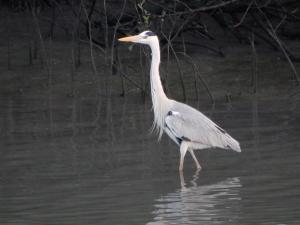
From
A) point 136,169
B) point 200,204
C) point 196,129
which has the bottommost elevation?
point 200,204

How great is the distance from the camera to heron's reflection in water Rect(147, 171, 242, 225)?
22.8ft

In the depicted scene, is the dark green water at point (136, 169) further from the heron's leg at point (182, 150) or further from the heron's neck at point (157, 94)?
the heron's neck at point (157, 94)

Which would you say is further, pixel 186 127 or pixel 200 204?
pixel 186 127

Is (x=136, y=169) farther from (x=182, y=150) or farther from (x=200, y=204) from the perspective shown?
(x=200, y=204)

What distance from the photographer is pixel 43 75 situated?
16.2 m

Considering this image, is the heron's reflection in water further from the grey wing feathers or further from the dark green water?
the grey wing feathers

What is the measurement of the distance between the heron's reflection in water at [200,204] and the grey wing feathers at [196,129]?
111cm

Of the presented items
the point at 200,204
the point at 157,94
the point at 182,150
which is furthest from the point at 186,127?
the point at 200,204

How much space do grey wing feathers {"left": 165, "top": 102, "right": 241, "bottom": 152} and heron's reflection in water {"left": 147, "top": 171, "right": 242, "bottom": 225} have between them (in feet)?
3.63

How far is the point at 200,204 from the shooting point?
7.56 meters

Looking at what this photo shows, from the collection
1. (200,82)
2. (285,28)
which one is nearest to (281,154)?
(200,82)

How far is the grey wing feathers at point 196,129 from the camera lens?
9798mm

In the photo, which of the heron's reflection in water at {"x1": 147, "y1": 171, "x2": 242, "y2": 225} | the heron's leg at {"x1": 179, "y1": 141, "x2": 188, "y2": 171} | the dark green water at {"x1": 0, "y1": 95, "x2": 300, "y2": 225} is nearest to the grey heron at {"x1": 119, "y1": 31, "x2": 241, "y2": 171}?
the heron's leg at {"x1": 179, "y1": 141, "x2": 188, "y2": 171}

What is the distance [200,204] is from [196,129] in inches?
96.4
